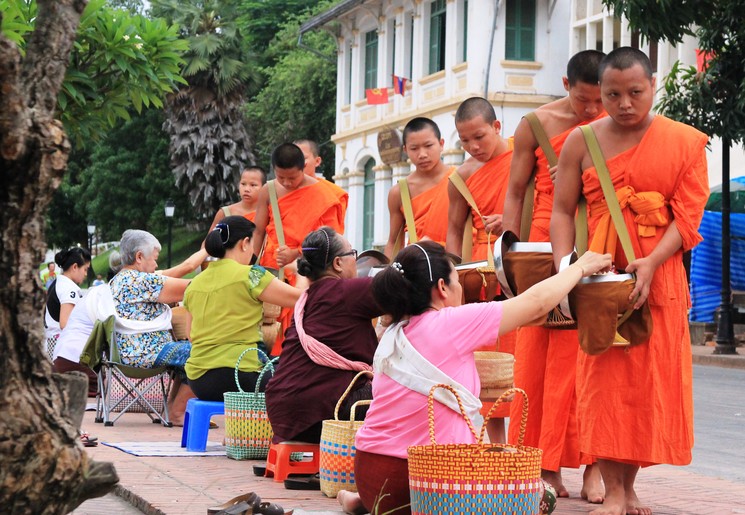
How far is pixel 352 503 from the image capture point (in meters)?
5.72

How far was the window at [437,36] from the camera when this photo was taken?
120 ft

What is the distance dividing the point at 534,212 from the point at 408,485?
217 cm

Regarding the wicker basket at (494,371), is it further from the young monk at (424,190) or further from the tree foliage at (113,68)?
the tree foliage at (113,68)

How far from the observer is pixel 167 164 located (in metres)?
57.3

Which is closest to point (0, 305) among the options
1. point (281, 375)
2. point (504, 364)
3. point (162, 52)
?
point (504, 364)

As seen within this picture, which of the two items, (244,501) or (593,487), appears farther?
(593,487)

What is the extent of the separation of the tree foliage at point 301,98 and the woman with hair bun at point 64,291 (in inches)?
1298

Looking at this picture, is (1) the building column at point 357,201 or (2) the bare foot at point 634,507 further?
(1) the building column at point 357,201

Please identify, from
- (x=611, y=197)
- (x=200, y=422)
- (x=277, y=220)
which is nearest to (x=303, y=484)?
(x=200, y=422)

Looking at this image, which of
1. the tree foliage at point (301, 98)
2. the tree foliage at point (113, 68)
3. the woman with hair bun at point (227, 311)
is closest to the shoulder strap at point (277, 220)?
the tree foliage at point (113, 68)

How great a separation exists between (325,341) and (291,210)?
12.4ft

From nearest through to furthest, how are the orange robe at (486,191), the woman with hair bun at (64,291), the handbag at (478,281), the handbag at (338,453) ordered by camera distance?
the handbag at (338,453) → the handbag at (478,281) → the orange robe at (486,191) → the woman with hair bun at (64,291)

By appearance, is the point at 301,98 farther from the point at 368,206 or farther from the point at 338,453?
the point at 338,453

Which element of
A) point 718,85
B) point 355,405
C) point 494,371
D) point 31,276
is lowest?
point 355,405
